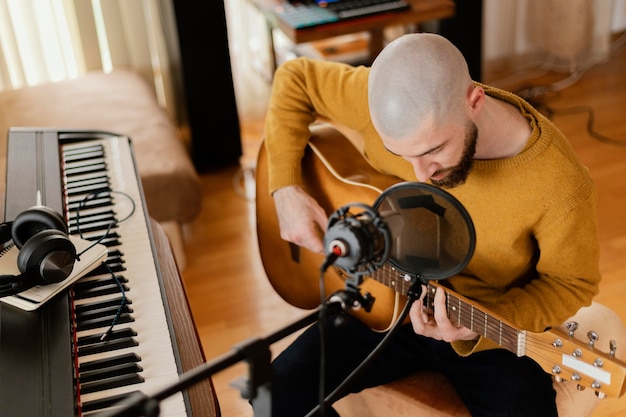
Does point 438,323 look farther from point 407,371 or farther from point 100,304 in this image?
point 100,304

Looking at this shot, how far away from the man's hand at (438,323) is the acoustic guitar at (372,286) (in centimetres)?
2

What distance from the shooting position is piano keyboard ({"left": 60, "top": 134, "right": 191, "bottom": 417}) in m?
1.28

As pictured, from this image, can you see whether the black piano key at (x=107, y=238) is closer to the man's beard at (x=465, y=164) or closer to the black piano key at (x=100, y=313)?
the black piano key at (x=100, y=313)

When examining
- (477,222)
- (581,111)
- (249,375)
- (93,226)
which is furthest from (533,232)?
(581,111)

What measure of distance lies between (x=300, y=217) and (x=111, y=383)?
67 centimetres

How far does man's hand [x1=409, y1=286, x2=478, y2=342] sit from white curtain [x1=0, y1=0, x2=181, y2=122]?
1851 millimetres

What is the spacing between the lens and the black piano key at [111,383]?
1255mm

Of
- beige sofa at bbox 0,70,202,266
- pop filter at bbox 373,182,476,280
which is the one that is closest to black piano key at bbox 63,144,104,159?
beige sofa at bbox 0,70,202,266

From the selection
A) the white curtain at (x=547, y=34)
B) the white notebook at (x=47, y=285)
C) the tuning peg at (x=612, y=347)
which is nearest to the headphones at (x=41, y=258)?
the white notebook at (x=47, y=285)

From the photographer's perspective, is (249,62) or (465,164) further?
(249,62)

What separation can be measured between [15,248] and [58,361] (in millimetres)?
323

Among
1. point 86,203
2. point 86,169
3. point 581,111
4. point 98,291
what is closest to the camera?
point 98,291

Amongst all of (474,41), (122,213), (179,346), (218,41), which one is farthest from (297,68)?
(474,41)

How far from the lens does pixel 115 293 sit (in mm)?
1479
